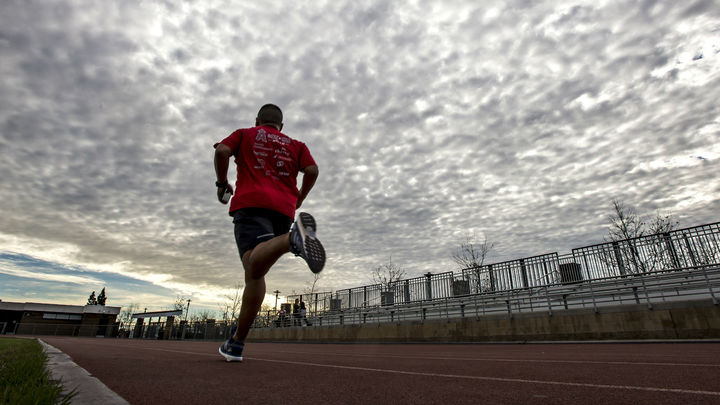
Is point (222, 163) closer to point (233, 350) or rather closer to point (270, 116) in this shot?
point (270, 116)

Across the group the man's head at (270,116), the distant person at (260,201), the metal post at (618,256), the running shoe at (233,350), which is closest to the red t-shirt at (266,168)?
the distant person at (260,201)

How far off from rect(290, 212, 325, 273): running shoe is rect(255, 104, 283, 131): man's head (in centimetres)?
144

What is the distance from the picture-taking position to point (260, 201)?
3.15m

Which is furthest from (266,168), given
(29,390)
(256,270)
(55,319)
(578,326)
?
(55,319)

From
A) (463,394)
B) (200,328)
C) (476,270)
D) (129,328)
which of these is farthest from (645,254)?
(129,328)

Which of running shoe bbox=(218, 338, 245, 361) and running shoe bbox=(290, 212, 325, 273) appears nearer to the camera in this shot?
running shoe bbox=(290, 212, 325, 273)

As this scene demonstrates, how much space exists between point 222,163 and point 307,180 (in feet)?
2.79

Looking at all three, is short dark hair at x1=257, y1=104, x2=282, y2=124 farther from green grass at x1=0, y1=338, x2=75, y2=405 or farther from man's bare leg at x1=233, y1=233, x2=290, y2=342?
green grass at x1=0, y1=338, x2=75, y2=405

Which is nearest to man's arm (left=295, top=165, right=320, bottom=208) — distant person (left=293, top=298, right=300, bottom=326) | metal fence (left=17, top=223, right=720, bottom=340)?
metal fence (left=17, top=223, right=720, bottom=340)

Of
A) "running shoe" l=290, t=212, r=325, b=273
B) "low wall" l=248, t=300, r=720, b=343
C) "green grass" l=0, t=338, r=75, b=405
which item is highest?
"running shoe" l=290, t=212, r=325, b=273

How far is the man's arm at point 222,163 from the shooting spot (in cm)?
324

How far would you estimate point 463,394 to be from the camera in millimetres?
1907

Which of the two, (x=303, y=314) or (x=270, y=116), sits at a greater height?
(x=270, y=116)

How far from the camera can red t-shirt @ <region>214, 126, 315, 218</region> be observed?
321 cm
